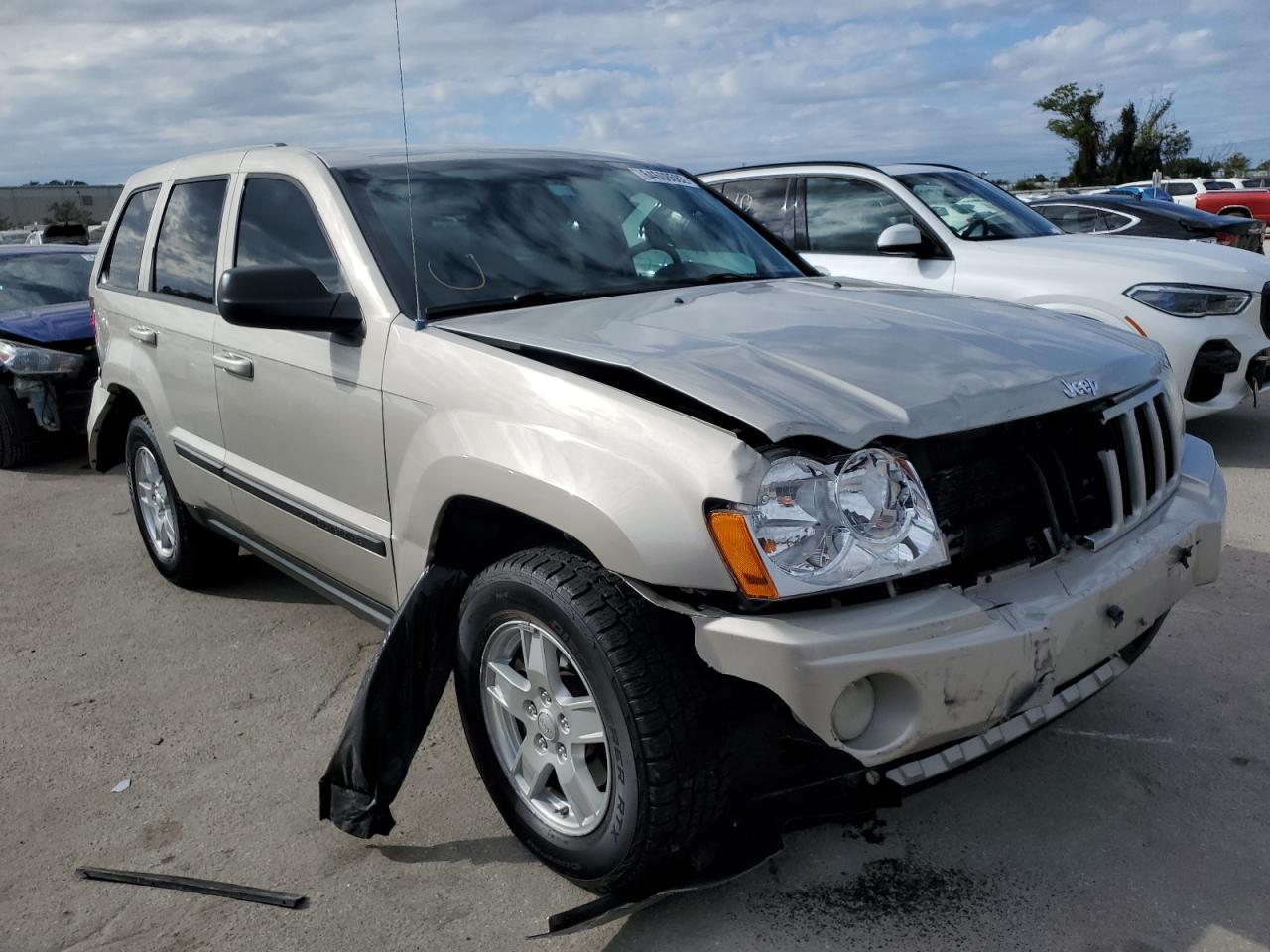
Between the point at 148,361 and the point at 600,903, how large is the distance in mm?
3092

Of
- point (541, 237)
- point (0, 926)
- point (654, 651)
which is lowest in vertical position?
point (0, 926)

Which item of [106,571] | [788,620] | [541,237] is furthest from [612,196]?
[106,571]

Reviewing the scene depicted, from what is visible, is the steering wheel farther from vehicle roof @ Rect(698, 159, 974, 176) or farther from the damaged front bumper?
the damaged front bumper

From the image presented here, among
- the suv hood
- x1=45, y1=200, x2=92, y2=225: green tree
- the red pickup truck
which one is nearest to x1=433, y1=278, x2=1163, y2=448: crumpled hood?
the suv hood

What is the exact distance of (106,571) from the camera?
553 centimetres

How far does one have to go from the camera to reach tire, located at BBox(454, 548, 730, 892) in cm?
231

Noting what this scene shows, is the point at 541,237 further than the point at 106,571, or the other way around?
the point at 106,571

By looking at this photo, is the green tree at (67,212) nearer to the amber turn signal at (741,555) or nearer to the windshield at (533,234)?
the windshield at (533,234)

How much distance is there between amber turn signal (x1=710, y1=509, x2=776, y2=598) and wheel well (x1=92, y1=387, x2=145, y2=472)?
360cm

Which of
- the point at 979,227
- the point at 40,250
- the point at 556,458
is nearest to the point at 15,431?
the point at 40,250

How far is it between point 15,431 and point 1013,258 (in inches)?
271

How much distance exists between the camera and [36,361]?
7.95 m

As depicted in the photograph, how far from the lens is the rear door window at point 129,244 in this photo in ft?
15.9

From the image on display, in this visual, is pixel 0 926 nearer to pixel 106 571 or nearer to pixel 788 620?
pixel 788 620
